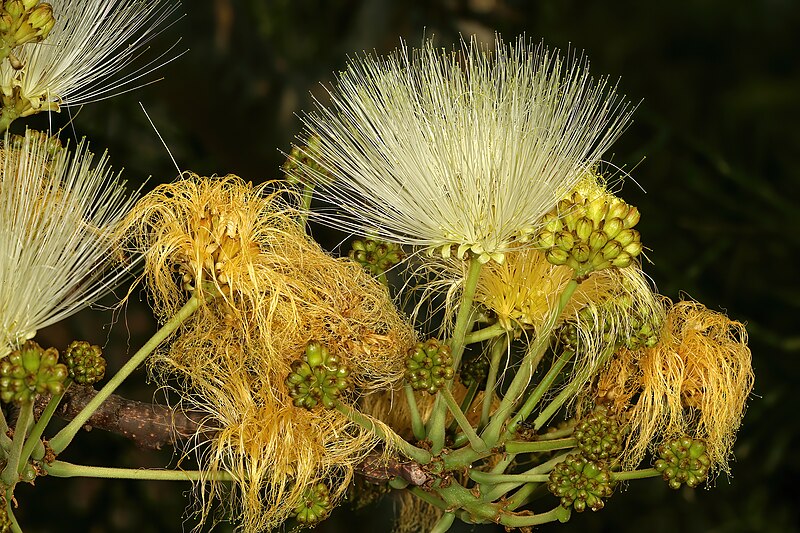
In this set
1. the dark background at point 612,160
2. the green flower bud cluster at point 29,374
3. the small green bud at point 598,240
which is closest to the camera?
the green flower bud cluster at point 29,374

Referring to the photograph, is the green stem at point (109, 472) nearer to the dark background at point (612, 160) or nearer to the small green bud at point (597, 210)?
the small green bud at point (597, 210)

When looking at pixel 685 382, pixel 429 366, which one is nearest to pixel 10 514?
pixel 429 366

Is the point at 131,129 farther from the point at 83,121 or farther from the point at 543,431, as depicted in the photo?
the point at 543,431

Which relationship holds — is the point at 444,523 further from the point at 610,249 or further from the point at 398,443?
the point at 610,249

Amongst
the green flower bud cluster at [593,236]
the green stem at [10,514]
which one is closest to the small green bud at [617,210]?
the green flower bud cluster at [593,236]

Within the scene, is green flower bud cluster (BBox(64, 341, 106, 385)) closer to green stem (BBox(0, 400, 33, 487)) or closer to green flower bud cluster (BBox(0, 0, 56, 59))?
green stem (BBox(0, 400, 33, 487))

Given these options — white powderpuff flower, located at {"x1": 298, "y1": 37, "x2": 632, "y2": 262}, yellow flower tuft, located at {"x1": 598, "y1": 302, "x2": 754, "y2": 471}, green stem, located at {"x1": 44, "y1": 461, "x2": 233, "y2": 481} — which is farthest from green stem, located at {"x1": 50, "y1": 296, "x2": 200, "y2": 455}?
yellow flower tuft, located at {"x1": 598, "y1": 302, "x2": 754, "y2": 471}
